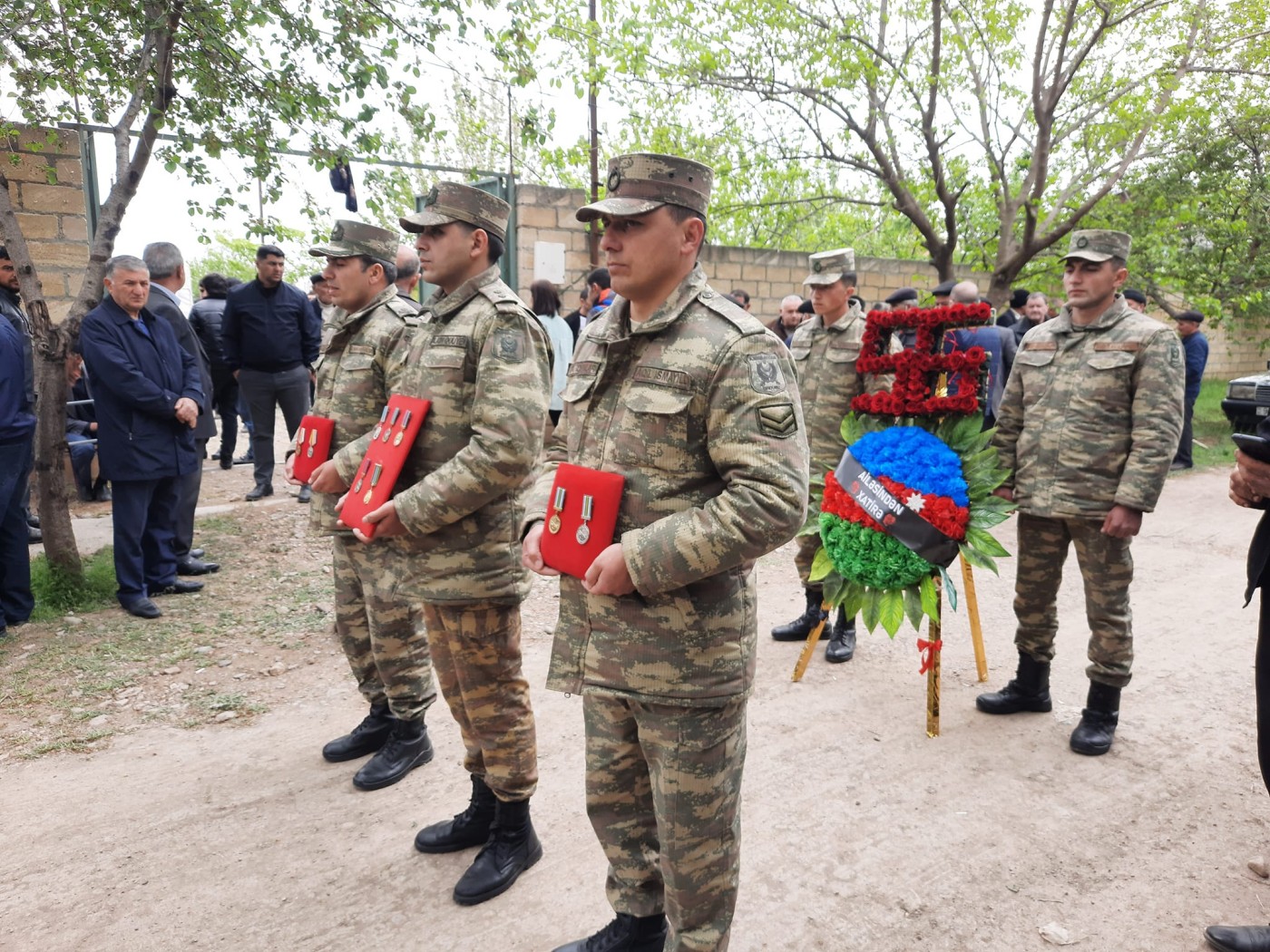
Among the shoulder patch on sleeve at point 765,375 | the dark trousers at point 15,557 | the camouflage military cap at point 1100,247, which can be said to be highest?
the camouflage military cap at point 1100,247

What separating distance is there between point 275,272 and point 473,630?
564cm

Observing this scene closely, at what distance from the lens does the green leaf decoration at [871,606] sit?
3787mm

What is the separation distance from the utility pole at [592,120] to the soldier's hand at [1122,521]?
21.2 ft

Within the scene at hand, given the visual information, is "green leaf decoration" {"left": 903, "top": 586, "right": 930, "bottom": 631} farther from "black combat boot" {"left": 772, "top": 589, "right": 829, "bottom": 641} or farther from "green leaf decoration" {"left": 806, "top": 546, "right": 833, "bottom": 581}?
"black combat boot" {"left": 772, "top": 589, "right": 829, "bottom": 641}

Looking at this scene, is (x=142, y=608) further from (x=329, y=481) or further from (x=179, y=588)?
(x=329, y=481)

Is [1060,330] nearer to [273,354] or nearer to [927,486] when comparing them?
[927,486]

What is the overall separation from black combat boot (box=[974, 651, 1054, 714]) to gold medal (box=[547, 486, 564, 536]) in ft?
9.45

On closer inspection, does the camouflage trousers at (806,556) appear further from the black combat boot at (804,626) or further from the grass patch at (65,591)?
the grass patch at (65,591)

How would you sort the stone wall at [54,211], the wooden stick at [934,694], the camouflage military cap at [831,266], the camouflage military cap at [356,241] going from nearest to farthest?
the camouflage military cap at [356,241], the wooden stick at [934,694], the camouflage military cap at [831,266], the stone wall at [54,211]

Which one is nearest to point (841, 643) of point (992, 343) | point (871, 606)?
point (871, 606)

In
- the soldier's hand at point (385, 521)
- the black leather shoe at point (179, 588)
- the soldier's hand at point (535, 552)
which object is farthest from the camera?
the black leather shoe at point (179, 588)

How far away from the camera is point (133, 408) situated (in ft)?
17.0

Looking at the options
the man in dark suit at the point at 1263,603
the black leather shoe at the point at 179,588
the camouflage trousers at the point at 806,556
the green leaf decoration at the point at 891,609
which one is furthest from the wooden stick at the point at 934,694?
the black leather shoe at the point at 179,588

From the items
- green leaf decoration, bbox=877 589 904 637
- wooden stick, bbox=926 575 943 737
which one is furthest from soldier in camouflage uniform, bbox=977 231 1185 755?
green leaf decoration, bbox=877 589 904 637
